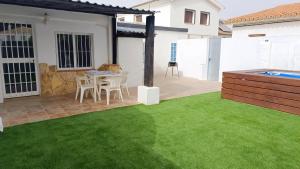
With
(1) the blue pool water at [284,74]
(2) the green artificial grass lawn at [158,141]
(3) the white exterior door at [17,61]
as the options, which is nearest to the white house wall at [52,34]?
(3) the white exterior door at [17,61]

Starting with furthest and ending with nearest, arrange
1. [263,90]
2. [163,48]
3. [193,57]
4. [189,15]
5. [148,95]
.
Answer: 1. [189,15]
2. [163,48]
3. [193,57]
4. [148,95]
5. [263,90]

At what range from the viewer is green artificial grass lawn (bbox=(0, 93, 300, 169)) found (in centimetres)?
347

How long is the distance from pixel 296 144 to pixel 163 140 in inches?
101

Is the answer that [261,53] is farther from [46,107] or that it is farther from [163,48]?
[46,107]

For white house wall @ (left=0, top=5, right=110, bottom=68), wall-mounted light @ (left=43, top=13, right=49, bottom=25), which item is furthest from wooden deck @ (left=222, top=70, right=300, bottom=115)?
wall-mounted light @ (left=43, top=13, right=49, bottom=25)

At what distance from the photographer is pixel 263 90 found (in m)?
6.72

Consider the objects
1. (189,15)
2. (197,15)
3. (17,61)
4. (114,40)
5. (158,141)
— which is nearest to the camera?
(158,141)

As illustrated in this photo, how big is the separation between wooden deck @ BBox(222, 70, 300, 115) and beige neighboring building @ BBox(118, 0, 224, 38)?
10.6m

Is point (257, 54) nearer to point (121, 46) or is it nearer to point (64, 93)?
point (121, 46)

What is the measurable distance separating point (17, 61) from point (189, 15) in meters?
14.7

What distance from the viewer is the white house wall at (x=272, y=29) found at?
33.6ft

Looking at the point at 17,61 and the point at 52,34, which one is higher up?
the point at 52,34

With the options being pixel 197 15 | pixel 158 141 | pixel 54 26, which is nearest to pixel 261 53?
pixel 158 141

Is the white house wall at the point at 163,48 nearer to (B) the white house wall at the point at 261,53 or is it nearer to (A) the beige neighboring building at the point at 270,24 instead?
(A) the beige neighboring building at the point at 270,24
